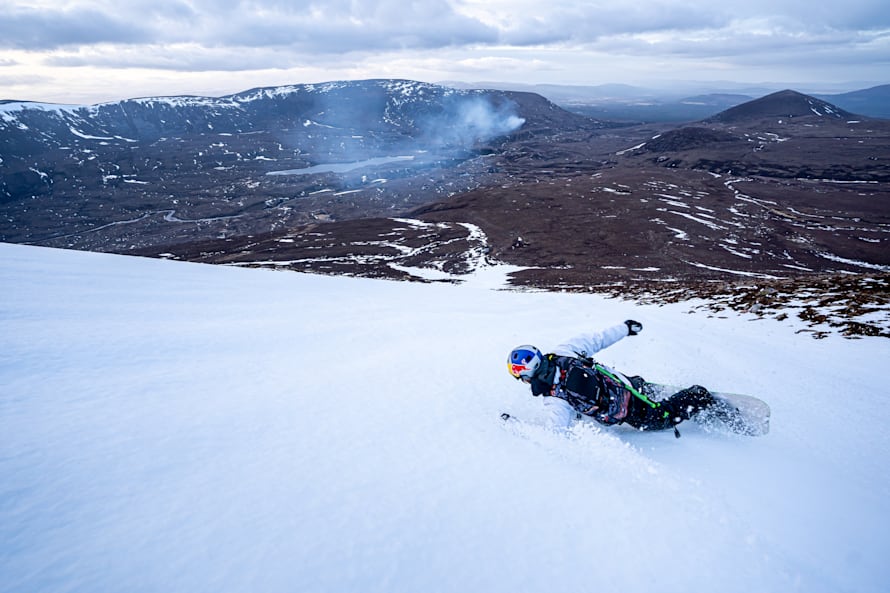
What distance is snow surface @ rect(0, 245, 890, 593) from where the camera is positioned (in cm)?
282

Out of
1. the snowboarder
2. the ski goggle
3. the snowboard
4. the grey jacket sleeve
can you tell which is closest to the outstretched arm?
the grey jacket sleeve

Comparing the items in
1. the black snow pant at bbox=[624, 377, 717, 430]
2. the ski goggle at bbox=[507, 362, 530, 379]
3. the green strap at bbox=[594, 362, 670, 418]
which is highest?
the ski goggle at bbox=[507, 362, 530, 379]

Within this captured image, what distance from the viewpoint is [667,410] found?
5492 millimetres

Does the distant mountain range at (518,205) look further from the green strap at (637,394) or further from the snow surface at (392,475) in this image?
the snow surface at (392,475)

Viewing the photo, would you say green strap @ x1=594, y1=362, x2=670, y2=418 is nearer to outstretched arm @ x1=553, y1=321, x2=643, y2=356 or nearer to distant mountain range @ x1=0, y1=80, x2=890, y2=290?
outstretched arm @ x1=553, y1=321, x2=643, y2=356

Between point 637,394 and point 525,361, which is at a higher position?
point 525,361

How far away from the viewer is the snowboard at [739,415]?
5137mm

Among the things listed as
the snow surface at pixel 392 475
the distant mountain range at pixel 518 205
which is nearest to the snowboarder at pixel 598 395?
the snow surface at pixel 392 475

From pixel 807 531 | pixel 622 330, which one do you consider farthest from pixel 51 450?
pixel 622 330

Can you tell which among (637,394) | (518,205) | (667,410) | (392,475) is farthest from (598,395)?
(518,205)

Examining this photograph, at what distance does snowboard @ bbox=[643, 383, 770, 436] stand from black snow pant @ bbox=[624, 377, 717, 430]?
0.11m

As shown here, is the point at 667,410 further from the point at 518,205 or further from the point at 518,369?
the point at 518,205

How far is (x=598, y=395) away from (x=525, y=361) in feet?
3.14

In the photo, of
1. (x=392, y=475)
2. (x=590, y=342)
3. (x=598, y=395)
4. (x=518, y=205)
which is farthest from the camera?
(x=518, y=205)
